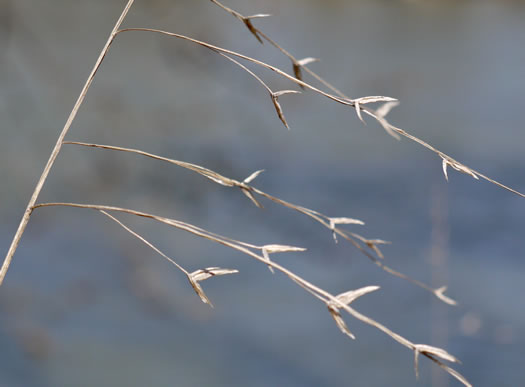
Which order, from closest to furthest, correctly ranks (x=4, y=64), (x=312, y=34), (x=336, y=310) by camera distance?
(x=336, y=310)
(x=4, y=64)
(x=312, y=34)

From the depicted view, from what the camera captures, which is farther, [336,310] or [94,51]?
[94,51]

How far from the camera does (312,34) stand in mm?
1182

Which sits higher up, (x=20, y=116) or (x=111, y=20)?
(x=111, y=20)

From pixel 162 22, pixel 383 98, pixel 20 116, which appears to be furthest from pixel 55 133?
pixel 383 98

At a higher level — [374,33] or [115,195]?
[374,33]

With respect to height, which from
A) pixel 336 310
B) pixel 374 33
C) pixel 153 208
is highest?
pixel 336 310

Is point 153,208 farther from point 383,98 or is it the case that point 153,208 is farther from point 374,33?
point 383,98

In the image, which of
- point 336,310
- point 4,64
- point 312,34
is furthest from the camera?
point 312,34

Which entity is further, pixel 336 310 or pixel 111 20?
pixel 111 20

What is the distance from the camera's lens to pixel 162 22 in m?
1.14

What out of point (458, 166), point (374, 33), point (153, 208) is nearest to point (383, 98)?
point (458, 166)

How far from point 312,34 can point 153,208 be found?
0.48 metres

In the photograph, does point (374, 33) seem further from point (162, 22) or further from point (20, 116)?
point (20, 116)

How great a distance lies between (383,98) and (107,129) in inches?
37.8
